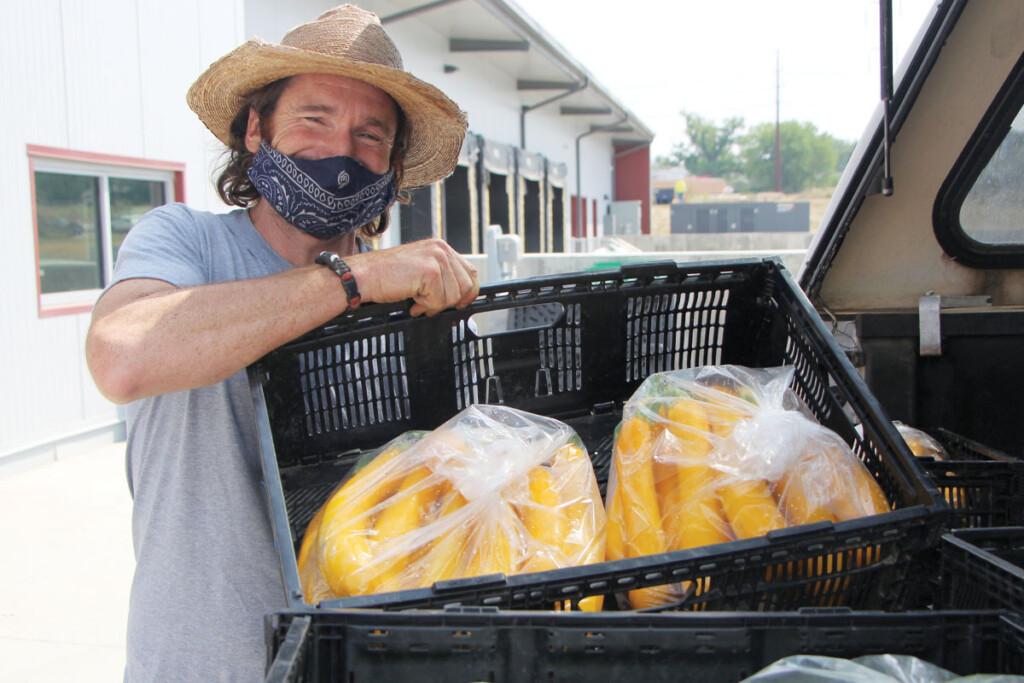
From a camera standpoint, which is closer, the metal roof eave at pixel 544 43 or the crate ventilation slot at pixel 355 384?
the crate ventilation slot at pixel 355 384

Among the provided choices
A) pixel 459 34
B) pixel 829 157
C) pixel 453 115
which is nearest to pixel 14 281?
pixel 453 115

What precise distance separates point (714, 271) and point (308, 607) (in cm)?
128

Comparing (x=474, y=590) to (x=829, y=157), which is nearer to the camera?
(x=474, y=590)

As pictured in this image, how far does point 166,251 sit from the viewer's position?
64.8 inches

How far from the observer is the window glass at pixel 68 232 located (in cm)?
708

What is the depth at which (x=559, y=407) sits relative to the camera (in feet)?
6.51

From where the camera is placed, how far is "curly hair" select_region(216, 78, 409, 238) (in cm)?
197

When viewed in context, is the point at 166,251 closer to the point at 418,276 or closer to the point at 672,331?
the point at 418,276

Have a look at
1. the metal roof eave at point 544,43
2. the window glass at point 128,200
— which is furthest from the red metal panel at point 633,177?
the window glass at point 128,200

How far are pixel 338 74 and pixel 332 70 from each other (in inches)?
1.3

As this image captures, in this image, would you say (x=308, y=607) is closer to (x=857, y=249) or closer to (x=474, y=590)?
(x=474, y=590)

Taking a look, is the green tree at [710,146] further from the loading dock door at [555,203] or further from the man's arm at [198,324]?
the man's arm at [198,324]

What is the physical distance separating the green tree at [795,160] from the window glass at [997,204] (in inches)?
4225

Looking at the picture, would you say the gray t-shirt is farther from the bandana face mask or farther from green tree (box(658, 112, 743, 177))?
green tree (box(658, 112, 743, 177))
